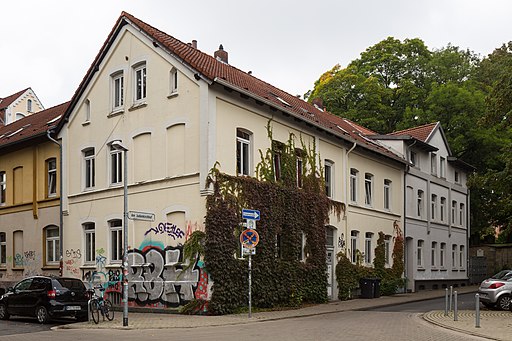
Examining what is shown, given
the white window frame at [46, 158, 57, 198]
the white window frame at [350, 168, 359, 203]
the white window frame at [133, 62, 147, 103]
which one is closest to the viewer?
the white window frame at [133, 62, 147, 103]

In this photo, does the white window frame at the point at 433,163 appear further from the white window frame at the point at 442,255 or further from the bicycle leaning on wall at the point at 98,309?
the bicycle leaning on wall at the point at 98,309

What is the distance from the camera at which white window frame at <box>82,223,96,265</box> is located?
89.1ft

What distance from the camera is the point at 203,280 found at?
2197cm

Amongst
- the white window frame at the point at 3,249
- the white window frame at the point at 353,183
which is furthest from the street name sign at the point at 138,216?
the white window frame at the point at 3,249

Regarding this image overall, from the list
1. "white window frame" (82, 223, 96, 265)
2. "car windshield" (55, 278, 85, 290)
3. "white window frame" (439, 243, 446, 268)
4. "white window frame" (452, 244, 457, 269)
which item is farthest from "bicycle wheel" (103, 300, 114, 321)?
"white window frame" (452, 244, 457, 269)

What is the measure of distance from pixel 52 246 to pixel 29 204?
2629mm

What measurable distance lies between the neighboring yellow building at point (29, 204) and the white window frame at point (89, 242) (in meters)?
1.70

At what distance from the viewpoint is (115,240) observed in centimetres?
2622

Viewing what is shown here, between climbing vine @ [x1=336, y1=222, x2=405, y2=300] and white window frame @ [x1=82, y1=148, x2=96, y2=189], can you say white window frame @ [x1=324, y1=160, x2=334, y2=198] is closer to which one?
climbing vine @ [x1=336, y1=222, x2=405, y2=300]

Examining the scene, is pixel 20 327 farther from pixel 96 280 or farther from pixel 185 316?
pixel 96 280

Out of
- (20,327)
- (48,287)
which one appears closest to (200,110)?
(48,287)

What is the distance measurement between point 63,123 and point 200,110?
8.81 metres

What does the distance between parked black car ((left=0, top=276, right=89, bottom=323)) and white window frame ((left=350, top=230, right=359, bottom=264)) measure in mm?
14565

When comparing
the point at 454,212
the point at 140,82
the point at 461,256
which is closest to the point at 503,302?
the point at 140,82
